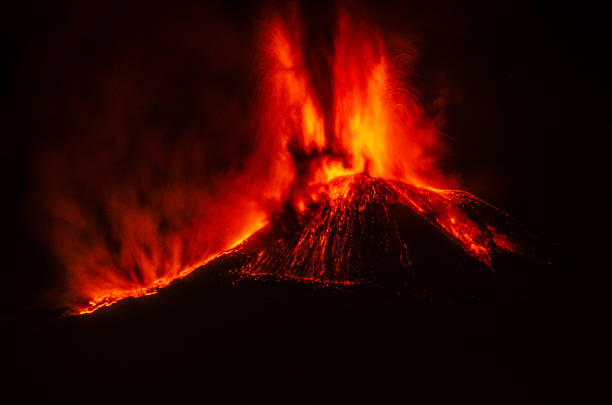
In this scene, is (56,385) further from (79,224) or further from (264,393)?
(264,393)

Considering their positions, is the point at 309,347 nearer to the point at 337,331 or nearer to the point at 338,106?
the point at 337,331

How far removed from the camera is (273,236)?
4109mm

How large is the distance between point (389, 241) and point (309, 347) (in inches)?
48.3

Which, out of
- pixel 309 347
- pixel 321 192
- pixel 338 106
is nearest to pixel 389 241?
pixel 321 192

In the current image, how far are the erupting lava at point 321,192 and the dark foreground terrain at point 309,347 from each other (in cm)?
28

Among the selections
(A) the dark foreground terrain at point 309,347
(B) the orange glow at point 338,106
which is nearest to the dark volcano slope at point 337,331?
(A) the dark foreground terrain at point 309,347

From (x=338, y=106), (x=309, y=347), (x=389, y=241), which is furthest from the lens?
(x=338, y=106)

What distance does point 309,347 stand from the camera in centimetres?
371

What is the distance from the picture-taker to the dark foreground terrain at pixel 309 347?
3570 millimetres

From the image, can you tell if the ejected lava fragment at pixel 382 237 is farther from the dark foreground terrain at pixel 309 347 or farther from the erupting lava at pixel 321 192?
the dark foreground terrain at pixel 309 347

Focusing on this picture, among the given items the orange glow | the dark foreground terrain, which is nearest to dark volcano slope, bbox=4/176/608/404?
the dark foreground terrain

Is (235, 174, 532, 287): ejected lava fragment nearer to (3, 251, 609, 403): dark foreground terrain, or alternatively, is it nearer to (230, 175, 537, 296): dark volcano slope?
(230, 175, 537, 296): dark volcano slope

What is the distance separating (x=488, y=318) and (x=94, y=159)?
3.96 meters

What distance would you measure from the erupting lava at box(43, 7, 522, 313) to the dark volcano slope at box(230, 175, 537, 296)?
11 millimetres
